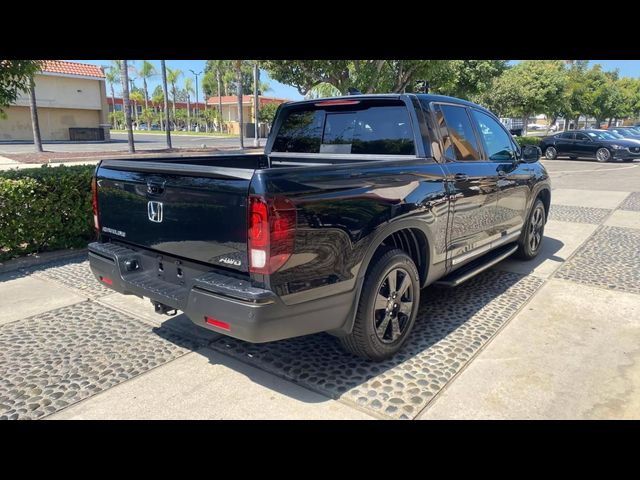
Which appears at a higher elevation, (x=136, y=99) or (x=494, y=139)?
(x=136, y=99)

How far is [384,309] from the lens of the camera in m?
3.38

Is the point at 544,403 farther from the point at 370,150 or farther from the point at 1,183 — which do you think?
the point at 1,183

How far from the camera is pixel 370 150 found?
13.4ft

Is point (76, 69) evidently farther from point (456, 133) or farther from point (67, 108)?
point (456, 133)

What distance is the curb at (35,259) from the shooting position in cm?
550

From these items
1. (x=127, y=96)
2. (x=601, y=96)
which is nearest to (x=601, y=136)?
(x=127, y=96)

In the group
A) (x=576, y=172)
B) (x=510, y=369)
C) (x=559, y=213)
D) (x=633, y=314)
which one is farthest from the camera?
(x=576, y=172)

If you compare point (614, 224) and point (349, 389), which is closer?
point (349, 389)

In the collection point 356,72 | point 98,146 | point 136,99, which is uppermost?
point 136,99

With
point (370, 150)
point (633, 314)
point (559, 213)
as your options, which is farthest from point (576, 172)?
point (370, 150)

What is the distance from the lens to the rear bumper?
2547mm

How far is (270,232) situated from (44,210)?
4586mm
